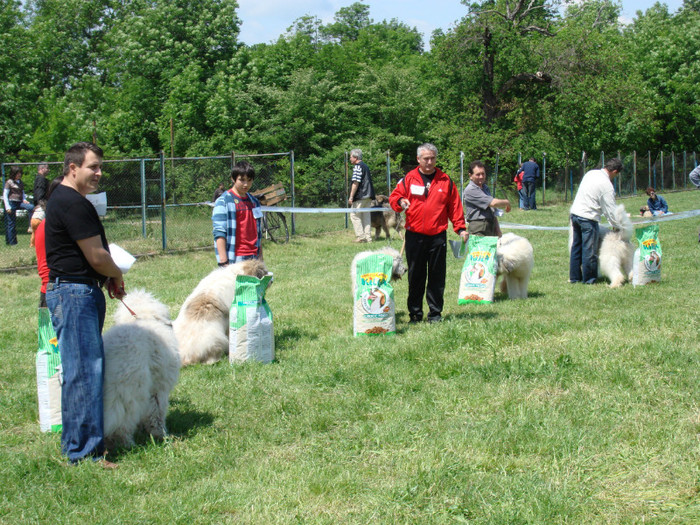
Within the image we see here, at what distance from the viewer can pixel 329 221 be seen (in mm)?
18266

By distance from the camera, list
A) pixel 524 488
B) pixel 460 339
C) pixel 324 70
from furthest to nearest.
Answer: pixel 324 70 → pixel 460 339 → pixel 524 488

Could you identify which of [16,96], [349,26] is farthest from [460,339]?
[349,26]

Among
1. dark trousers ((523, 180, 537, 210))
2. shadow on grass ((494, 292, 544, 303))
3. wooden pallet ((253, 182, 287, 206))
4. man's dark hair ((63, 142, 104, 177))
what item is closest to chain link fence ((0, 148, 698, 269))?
wooden pallet ((253, 182, 287, 206))

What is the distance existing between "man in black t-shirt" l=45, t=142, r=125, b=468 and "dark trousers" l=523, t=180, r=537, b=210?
20.5m

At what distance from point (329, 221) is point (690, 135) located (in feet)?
97.9

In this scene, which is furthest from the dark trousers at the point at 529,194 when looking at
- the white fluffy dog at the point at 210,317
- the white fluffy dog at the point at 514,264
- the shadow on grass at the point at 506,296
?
the white fluffy dog at the point at 210,317

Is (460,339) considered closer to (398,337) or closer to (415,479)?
(398,337)

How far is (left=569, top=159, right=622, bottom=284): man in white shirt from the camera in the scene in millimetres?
9148

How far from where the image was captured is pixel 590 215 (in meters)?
9.31

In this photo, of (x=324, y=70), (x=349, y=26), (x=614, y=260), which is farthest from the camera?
(x=349, y=26)

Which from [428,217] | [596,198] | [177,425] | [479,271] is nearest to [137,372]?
[177,425]

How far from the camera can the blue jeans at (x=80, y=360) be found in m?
3.76

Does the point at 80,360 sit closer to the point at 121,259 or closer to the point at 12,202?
the point at 121,259

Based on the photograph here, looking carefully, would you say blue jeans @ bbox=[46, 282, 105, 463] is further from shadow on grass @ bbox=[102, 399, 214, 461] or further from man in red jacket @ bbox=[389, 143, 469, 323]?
man in red jacket @ bbox=[389, 143, 469, 323]
